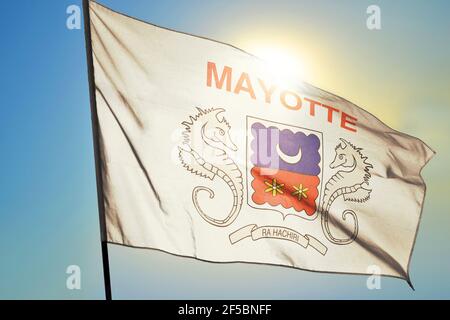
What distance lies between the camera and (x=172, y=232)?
10.8 m

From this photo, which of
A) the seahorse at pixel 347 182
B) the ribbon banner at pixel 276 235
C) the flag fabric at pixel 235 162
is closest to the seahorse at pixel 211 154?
the flag fabric at pixel 235 162

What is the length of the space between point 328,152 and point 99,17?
4.23 meters

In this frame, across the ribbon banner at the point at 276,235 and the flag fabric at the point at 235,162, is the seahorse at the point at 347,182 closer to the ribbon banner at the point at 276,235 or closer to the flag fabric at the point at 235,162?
the flag fabric at the point at 235,162

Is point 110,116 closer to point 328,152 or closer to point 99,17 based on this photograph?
point 99,17

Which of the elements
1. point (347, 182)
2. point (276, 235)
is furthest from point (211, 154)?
point (347, 182)

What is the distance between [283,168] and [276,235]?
1132 mm

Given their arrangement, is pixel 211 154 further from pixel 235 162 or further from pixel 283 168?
pixel 283 168

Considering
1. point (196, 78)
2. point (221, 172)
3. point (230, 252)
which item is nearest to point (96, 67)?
Answer: point (196, 78)

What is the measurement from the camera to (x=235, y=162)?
1154 cm

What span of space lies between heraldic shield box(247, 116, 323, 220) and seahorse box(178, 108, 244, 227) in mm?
294

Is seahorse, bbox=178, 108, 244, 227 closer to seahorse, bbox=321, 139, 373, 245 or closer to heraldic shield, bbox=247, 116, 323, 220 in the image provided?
heraldic shield, bbox=247, 116, 323, 220

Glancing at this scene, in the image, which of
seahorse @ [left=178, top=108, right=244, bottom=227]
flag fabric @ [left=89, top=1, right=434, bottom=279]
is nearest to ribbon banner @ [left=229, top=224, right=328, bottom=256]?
flag fabric @ [left=89, top=1, right=434, bottom=279]

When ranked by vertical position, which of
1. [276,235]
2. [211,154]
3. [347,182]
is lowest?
[276,235]

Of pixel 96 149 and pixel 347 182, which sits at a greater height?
pixel 96 149
